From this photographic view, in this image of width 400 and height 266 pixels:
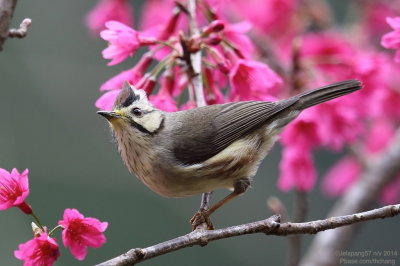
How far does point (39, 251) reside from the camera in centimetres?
207

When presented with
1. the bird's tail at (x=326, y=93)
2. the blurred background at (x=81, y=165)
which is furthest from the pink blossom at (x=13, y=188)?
the blurred background at (x=81, y=165)

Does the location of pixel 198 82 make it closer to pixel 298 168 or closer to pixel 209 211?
pixel 209 211

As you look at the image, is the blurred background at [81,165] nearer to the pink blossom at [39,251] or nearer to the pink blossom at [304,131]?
the pink blossom at [304,131]

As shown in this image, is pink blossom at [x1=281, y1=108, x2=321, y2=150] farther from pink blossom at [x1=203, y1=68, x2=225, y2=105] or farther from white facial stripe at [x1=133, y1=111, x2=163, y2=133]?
white facial stripe at [x1=133, y1=111, x2=163, y2=133]

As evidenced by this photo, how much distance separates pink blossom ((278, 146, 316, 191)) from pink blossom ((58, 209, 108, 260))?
58.3 inches

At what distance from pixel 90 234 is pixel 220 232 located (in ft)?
1.45

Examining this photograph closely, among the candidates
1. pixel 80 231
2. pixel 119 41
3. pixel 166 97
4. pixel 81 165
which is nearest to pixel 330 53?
pixel 166 97

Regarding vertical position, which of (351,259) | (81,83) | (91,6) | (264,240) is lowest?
(351,259)

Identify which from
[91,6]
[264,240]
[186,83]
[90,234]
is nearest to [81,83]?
[91,6]

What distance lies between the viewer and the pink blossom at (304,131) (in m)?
3.16

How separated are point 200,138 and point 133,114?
0.35 metres

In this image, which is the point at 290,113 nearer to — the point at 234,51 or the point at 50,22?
the point at 234,51

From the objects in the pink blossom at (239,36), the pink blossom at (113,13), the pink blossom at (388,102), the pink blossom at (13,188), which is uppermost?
the pink blossom at (113,13)

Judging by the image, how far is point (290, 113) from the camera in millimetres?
3100
